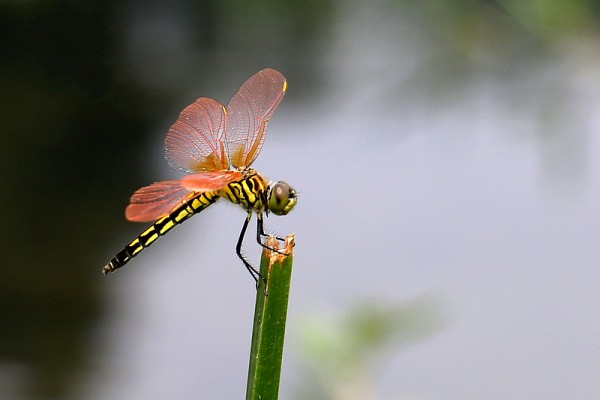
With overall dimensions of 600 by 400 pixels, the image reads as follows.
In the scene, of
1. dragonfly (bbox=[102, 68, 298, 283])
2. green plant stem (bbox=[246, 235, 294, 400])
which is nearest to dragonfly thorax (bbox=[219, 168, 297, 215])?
dragonfly (bbox=[102, 68, 298, 283])

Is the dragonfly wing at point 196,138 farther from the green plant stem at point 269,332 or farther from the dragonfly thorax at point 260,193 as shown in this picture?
the green plant stem at point 269,332

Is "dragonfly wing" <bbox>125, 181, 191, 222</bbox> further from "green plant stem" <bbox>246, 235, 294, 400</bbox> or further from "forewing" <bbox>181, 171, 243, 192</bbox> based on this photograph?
"green plant stem" <bbox>246, 235, 294, 400</bbox>

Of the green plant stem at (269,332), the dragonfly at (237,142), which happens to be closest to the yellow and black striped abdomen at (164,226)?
the dragonfly at (237,142)

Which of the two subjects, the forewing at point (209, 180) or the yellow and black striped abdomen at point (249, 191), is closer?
the forewing at point (209, 180)

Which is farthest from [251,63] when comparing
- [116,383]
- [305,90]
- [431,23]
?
[116,383]

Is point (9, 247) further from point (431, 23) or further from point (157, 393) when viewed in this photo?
point (431, 23)

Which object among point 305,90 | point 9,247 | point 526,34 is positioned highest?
point 305,90
